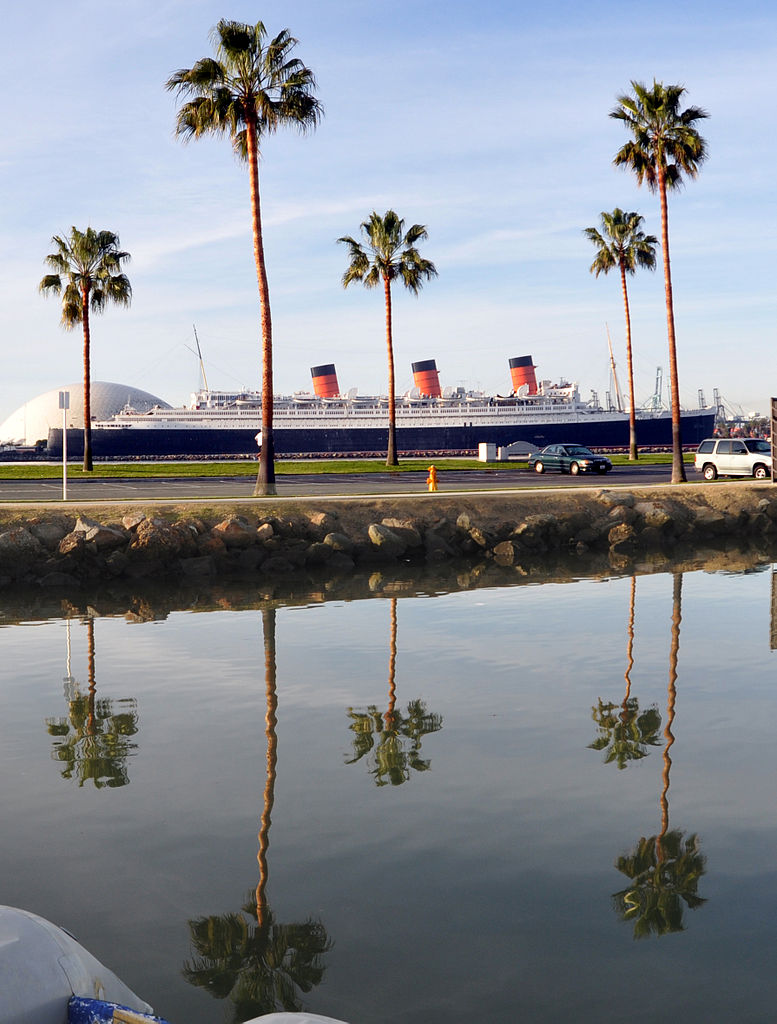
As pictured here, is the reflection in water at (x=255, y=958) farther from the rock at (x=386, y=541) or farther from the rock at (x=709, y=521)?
the rock at (x=709, y=521)

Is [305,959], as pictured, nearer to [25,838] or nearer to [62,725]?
[25,838]

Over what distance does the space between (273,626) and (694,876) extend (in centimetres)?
1075

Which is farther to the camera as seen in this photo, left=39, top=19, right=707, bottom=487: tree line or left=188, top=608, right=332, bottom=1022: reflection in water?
left=39, top=19, right=707, bottom=487: tree line

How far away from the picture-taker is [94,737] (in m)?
10.0

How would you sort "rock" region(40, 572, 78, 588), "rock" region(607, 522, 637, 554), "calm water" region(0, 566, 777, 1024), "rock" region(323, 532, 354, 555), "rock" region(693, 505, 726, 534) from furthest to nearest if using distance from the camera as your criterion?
"rock" region(693, 505, 726, 534)
"rock" region(607, 522, 637, 554)
"rock" region(323, 532, 354, 555)
"rock" region(40, 572, 78, 588)
"calm water" region(0, 566, 777, 1024)

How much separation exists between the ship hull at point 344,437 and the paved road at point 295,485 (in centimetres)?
6172

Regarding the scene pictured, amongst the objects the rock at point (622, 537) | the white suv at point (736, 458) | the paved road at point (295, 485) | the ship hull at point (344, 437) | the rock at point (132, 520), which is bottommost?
the rock at point (622, 537)

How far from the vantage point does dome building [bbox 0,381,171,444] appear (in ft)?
471

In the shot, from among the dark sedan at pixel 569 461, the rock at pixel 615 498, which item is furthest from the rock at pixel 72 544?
the dark sedan at pixel 569 461

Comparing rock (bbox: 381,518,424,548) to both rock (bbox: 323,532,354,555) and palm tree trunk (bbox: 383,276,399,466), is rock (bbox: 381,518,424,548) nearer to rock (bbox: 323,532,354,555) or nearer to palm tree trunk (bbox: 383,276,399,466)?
rock (bbox: 323,532,354,555)

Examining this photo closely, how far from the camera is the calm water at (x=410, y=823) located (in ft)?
17.3

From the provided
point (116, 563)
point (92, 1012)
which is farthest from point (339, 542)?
point (92, 1012)

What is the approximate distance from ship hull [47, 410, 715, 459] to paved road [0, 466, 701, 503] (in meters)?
61.7

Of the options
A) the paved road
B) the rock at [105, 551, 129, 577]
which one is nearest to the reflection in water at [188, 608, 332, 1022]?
the rock at [105, 551, 129, 577]
